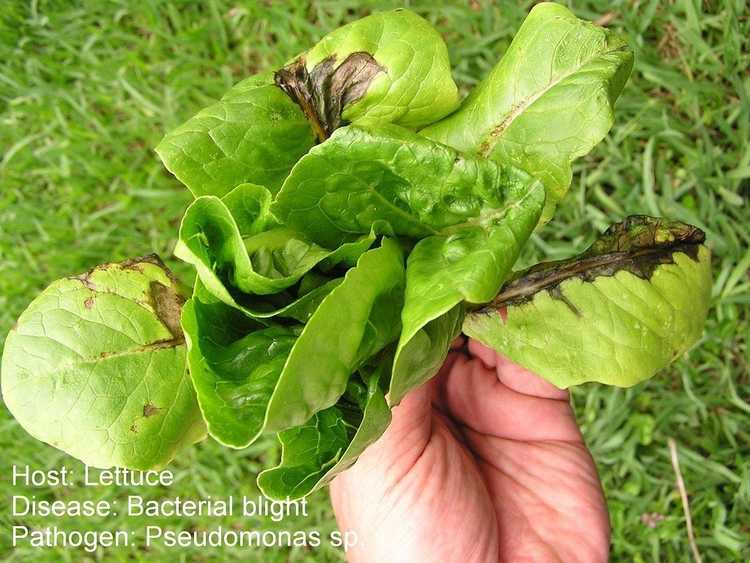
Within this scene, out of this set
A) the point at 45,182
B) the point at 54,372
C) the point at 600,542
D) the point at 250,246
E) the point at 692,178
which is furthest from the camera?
the point at 45,182

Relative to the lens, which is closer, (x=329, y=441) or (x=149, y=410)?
(x=329, y=441)

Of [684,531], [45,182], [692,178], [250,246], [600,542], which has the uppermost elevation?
[250,246]

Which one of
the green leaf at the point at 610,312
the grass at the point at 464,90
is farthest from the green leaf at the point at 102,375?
the grass at the point at 464,90

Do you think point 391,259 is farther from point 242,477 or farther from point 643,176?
point 242,477

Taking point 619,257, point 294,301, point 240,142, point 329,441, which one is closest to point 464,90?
point 619,257

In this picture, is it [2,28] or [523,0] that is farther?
[2,28]

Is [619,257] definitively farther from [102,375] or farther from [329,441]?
[102,375]

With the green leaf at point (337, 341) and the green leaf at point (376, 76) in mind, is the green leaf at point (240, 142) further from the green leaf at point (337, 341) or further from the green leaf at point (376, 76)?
the green leaf at point (337, 341)

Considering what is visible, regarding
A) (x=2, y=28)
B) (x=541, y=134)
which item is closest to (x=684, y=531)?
(x=541, y=134)
